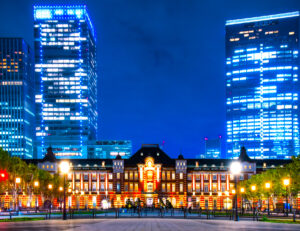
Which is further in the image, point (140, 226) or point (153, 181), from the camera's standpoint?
point (153, 181)

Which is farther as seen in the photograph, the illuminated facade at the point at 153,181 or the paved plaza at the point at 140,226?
the illuminated facade at the point at 153,181

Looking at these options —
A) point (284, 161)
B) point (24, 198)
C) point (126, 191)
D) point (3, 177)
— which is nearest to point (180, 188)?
point (126, 191)

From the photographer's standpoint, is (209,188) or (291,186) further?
(209,188)

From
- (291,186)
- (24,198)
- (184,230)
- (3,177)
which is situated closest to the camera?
(184,230)

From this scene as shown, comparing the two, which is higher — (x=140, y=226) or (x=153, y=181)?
(x=140, y=226)

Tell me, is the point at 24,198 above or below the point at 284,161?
below

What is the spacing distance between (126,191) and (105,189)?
21.5 feet

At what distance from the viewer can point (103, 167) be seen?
133 metres

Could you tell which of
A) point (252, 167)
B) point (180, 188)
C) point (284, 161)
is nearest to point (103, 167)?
point (180, 188)

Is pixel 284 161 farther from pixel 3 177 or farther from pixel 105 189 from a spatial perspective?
pixel 3 177

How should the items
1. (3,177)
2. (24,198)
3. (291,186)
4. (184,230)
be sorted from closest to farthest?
(184,230), (3,177), (291,186), (24,198)

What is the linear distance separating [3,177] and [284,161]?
95954 millimetres

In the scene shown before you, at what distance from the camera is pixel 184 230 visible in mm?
35750

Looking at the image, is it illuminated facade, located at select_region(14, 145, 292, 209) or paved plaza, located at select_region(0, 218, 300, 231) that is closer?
paved plaza, located at select_region(0, 218, 300, 231)
